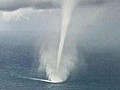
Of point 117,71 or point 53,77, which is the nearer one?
point 53,77

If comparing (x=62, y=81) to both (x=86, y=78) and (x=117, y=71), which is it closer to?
(x=86, y=78)

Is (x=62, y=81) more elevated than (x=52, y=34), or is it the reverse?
(x=52, y=34)

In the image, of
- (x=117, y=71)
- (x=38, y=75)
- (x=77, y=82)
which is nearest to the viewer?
(x=77, y=82)

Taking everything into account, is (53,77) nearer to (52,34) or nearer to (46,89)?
(46,89)

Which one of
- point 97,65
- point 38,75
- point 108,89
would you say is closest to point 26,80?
point 38,75

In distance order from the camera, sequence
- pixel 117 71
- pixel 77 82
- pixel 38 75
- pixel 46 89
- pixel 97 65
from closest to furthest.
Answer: pixel 46 89 → pixel 77 82 → pixel 38 75 → pixel 117 71 → pixel 97 65

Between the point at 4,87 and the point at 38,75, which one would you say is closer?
the point at 4,87

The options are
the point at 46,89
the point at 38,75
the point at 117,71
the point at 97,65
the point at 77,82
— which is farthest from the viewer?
the point at 97,65

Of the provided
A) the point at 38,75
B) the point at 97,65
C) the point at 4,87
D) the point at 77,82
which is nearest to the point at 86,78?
the point at 77,82

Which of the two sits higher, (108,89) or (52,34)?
(52,34)
